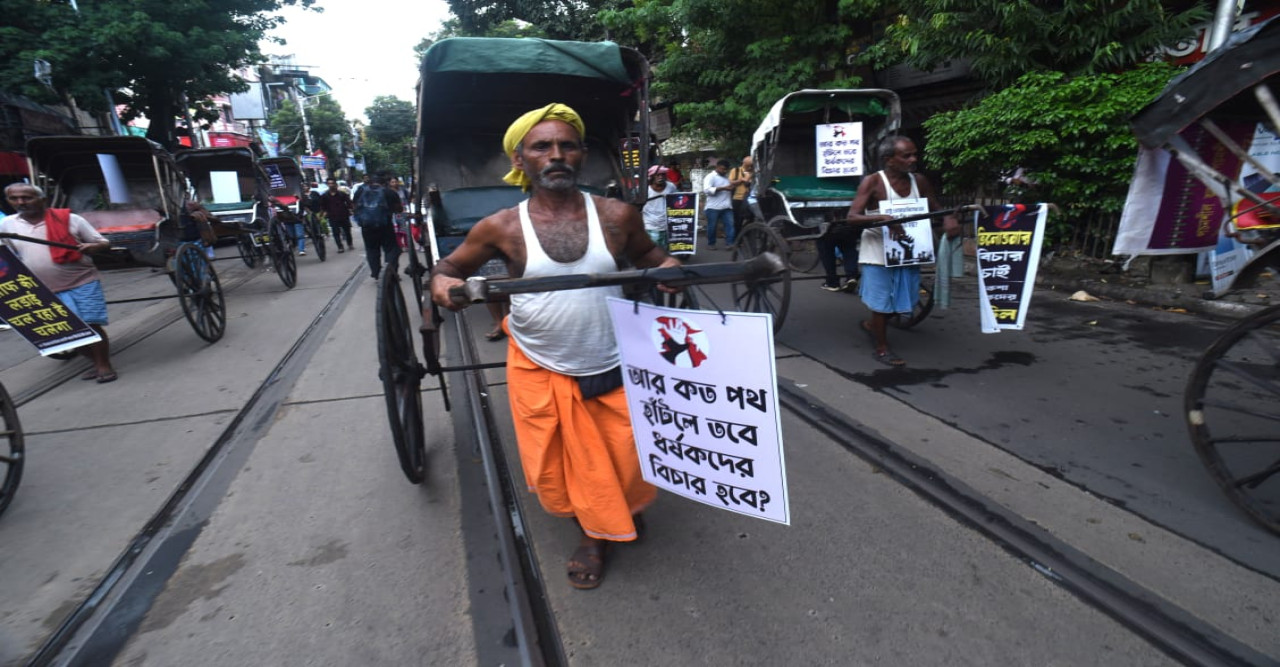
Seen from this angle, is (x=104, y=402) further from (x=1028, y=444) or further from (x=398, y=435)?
(x=1028, y=444)

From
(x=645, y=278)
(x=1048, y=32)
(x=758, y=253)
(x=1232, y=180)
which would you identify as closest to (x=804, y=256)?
(x=1048, y=32)

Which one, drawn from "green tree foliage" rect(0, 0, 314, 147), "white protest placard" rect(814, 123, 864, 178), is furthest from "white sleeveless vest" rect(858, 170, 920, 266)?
"green tree foliage" rect(0, 0, 314, 147)

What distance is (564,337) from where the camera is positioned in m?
2.23

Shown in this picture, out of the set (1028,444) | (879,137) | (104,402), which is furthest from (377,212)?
(1028,444)

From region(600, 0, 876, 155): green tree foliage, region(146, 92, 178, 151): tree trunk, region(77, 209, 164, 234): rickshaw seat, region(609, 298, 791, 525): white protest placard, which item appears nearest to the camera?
region(609, 298, 791, 525): white protest placard

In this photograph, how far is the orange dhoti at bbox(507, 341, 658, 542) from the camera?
226cm

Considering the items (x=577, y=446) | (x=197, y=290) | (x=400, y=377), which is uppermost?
(x=197, y=290)

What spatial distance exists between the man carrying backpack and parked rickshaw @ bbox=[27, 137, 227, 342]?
7.22ft

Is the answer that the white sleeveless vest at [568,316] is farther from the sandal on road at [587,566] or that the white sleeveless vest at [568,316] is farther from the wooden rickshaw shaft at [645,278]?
the sandal on road at [587,566]

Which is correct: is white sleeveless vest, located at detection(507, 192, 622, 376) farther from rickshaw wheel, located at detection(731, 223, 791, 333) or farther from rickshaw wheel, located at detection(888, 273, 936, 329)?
rickshaw wheel, located at detection(888, 273, 936, 329)

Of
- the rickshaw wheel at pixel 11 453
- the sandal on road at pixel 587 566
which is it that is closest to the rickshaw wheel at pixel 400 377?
the sandal on road at pixel 587 566

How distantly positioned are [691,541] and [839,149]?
6.73 meters

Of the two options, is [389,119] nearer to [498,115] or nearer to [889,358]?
[498,115]

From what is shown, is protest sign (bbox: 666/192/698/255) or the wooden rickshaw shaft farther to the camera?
protest sign (bbox: 666/192/698/255)
